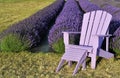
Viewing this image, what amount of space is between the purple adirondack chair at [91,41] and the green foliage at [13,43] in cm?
153

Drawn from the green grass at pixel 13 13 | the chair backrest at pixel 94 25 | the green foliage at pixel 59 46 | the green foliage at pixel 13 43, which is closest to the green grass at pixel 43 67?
the green foliage at pixel 59 46

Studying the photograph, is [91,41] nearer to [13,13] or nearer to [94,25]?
[94,25]

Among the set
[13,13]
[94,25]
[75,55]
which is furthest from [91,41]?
[13,13]

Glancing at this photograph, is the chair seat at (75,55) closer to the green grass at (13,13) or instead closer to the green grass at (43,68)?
the green grass at (43,68)

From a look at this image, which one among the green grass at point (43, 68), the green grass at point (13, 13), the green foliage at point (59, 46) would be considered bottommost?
the green grass at point (43, 68)

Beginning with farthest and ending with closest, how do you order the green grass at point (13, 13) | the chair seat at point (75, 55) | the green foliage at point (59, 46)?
the green grass at point (13, 13), the green foliage at point (59, 46), the chair seat at point (75, 55)

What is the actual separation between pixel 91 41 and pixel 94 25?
42 cm

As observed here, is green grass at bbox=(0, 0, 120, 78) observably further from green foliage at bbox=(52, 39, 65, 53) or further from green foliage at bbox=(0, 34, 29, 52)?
green foliage at bbox=(0, 34, 29, 52)

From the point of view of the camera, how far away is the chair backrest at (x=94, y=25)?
673 centimetres

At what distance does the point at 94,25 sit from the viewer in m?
6.79

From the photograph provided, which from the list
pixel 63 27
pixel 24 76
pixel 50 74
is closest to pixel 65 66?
pixel 50 74

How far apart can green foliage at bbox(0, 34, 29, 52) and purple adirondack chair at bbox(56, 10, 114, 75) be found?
5.01 ft

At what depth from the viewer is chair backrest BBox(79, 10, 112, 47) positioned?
6.73 m

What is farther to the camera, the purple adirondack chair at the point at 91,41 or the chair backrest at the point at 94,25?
the chair backrest at the point at 94,25
